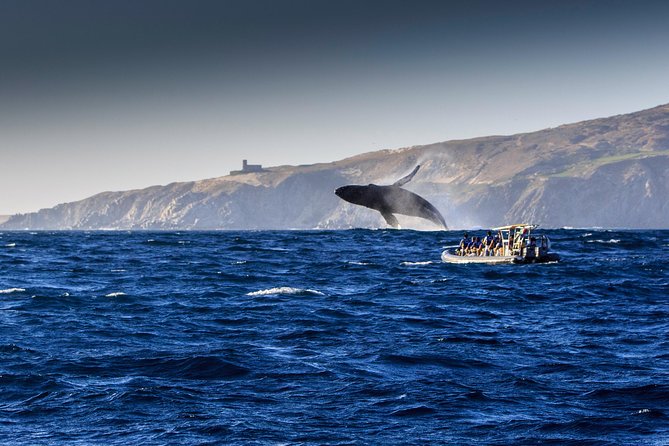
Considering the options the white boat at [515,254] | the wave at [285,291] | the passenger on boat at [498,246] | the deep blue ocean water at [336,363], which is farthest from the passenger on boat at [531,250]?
the wave at [285,291]

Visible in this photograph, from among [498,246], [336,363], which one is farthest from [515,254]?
[336,363]

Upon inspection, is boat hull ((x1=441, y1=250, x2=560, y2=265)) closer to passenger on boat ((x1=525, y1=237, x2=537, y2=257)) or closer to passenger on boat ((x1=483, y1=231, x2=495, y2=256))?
passenger on boat ((x1=525, y1=237, x2=537, y2=257))

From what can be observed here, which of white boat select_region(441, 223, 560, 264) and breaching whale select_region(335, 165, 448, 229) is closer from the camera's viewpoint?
white boat select_region(441, 223, 560, 264)

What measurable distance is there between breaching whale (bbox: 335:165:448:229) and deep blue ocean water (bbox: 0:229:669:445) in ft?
147

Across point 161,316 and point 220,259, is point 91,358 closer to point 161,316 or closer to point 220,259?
point 161,316

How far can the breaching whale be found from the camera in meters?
95.3

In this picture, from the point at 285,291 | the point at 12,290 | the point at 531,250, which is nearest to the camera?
the point at 285,291

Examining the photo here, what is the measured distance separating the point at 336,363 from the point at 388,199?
7504 centimetres

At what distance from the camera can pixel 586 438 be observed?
18.7 meters

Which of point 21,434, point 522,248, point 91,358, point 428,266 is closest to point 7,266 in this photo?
point 428,266

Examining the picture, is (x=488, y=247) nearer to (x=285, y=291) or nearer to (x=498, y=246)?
(x=498, y=246)

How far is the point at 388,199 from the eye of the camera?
3971 inches

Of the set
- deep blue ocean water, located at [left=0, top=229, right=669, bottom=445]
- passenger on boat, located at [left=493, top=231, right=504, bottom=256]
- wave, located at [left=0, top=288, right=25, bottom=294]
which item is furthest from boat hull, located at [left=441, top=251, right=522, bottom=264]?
wave, located at [left=0, top=288, right=25, bottom=294]

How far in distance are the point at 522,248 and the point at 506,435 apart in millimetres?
45622
